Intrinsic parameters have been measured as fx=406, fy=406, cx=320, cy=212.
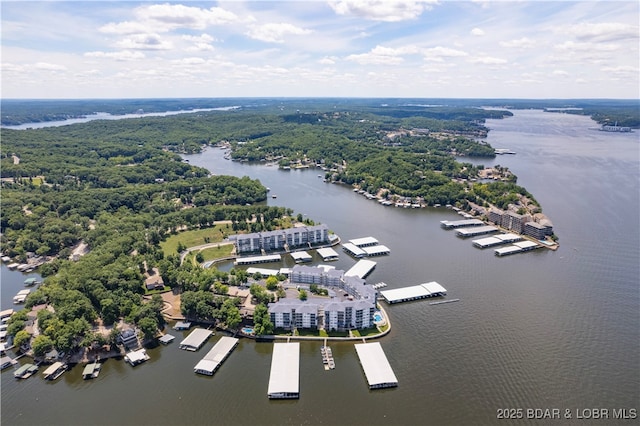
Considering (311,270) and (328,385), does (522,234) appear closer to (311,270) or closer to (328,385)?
(311,270)

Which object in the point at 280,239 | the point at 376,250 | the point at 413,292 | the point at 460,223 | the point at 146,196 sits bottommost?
the point at 413,292

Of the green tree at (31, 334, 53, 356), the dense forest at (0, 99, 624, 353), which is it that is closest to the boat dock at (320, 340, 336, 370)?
the dense forest at (0, 99, 624, 353)

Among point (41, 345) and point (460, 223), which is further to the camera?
point (460, 223)

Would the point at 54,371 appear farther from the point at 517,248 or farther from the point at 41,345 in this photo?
the point at 517,248

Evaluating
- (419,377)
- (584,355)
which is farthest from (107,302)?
(584,355)

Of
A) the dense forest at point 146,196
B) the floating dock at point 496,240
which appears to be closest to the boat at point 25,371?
the dense forest at point 146,196

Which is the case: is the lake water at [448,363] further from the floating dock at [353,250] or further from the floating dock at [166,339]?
the floating dock at [353,250]

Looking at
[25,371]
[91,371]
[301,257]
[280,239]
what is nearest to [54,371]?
[25,371]
